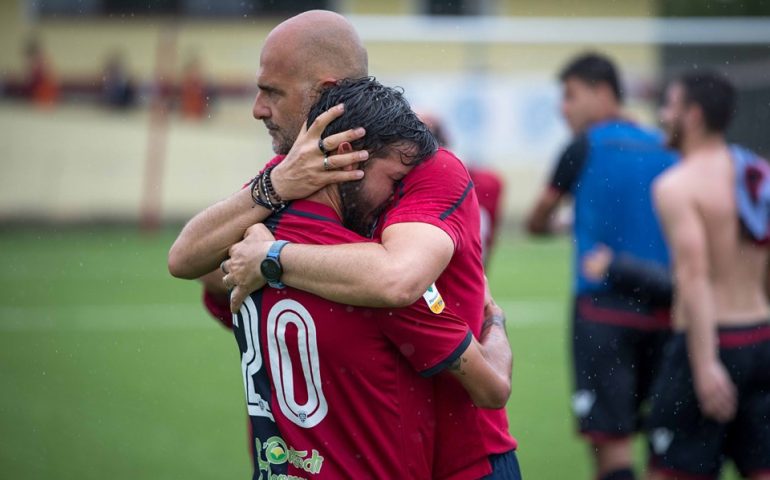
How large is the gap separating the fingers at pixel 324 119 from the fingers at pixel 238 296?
1.39 ft

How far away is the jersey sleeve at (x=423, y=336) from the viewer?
8.38ft

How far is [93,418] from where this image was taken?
8.42 meters

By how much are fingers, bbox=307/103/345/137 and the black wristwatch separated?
0.29 metres

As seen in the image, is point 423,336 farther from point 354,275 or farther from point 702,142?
point 702,142

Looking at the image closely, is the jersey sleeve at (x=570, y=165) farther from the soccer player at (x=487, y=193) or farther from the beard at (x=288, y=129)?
the beard at (x=288, y=129)

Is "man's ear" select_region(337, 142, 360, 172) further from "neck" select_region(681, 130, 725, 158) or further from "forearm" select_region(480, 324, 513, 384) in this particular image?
"neck" select_region(681, 130, 725, 158)

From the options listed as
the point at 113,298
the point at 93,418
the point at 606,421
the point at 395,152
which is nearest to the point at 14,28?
the point at 113,298

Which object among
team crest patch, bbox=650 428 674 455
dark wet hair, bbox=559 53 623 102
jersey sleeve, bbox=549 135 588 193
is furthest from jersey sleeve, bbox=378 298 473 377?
dark wet hair, bbox=559 53 623 102

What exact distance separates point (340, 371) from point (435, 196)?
0.49m

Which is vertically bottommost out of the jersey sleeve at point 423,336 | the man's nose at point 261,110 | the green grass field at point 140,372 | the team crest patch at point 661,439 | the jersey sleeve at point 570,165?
the green grass field at point 140,372

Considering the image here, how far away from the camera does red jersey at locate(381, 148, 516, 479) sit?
103 inches

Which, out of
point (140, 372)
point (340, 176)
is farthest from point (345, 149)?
point (140, 372)

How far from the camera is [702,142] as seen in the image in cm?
533

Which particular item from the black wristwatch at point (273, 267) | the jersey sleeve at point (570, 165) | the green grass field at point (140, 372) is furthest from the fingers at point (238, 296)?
the green grass field at point (140, 372)
